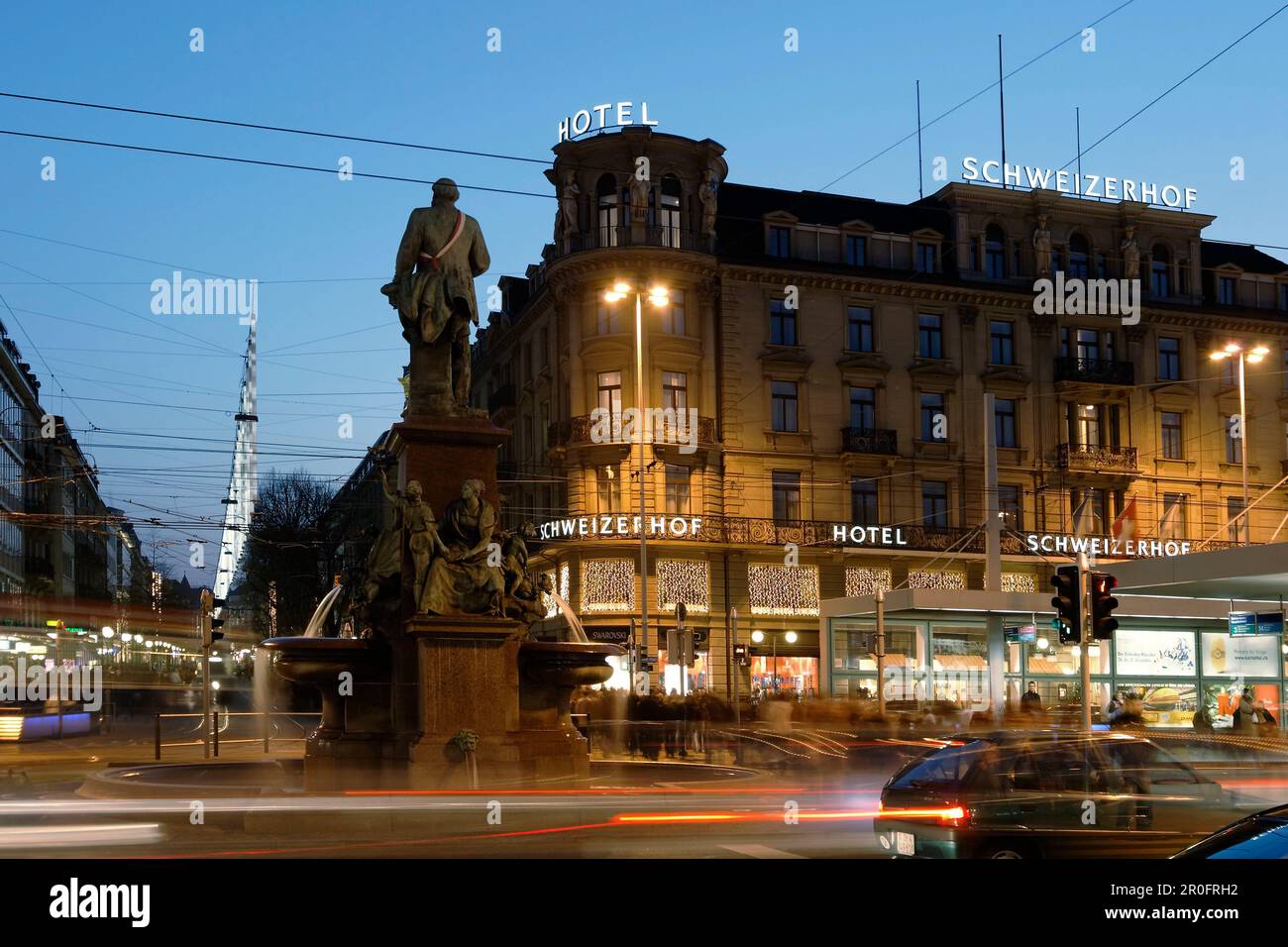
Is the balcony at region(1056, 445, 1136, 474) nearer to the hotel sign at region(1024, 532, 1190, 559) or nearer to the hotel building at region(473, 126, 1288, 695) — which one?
the hotel building at region(473, 126, 1288, 695)

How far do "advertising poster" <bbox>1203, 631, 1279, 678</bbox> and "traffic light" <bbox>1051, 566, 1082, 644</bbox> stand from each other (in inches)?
854

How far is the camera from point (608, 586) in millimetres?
52438

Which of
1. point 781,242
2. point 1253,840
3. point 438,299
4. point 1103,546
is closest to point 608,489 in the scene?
point 781,242

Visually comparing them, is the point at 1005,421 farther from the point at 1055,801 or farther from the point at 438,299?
the point at 1055,801

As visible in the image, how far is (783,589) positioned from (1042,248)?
1846cm

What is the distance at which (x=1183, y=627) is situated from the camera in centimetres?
4141

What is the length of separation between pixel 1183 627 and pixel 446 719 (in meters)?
30.4

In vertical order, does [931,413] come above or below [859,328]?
below

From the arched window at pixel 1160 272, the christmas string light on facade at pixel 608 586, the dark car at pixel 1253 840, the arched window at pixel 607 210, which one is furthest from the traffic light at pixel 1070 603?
the arched window at pixel 1160 272

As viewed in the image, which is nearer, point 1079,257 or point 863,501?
point 863,501

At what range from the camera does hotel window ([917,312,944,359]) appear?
2311 inches

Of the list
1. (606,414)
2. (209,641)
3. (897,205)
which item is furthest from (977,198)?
(209,641)

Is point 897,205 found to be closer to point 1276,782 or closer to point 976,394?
point 976,394

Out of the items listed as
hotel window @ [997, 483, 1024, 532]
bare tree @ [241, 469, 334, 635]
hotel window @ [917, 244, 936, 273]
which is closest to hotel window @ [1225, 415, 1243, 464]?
hotel window @ [997, 483, 1024, 532]
